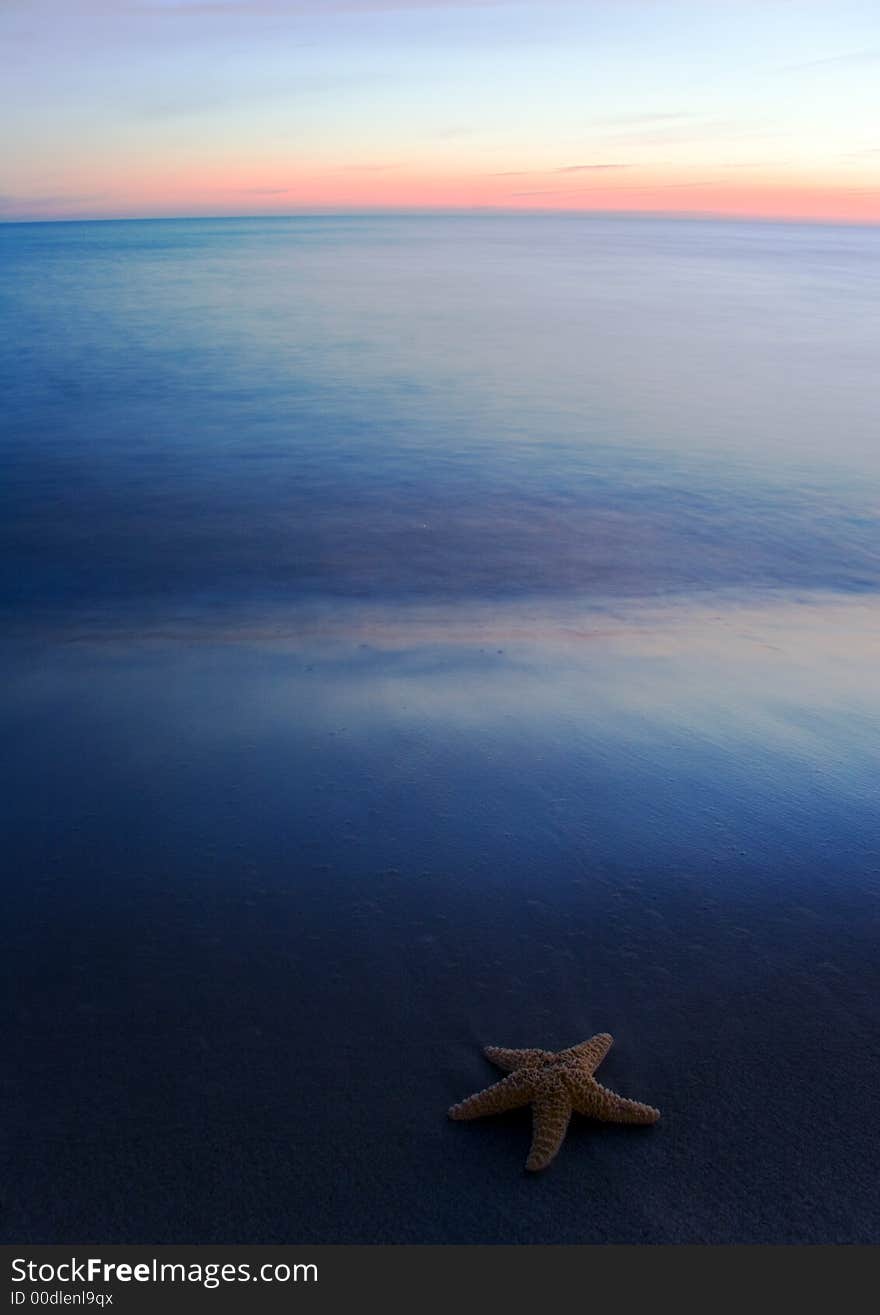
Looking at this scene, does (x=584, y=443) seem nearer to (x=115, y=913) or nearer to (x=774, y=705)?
(x=774, y=705)

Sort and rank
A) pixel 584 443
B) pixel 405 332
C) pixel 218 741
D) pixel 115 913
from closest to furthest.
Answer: pixel 115 913, pixel 218 741, pixel 584 443, pixel 405 332

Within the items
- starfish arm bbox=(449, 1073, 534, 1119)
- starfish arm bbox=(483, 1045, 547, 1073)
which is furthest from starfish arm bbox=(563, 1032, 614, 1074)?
starfish arm bbox=(449, 1073, 534, 1119)

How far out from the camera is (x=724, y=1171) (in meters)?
4.30

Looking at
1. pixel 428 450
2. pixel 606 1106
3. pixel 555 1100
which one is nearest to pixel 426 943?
pixel 555 1100

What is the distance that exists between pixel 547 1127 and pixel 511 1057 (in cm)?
38

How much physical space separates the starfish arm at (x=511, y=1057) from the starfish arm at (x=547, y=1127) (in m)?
0.19

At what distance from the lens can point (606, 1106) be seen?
14.4 feet

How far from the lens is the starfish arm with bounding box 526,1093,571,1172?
4.24 m

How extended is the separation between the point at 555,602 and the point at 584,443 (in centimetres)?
731

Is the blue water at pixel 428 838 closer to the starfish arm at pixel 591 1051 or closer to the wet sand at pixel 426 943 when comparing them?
the wet sand at pixel 426 943

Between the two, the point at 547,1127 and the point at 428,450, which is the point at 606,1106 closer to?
the point at 547,1127

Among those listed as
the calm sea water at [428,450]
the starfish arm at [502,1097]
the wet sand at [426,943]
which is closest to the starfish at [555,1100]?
the starfish arm at [502,1097]

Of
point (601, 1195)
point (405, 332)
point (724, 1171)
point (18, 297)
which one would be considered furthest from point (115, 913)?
point (18, 297)

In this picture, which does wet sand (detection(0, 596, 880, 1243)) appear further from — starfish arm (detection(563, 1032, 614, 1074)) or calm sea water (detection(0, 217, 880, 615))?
calm sea water (detection(0, 217, 880, 615))
